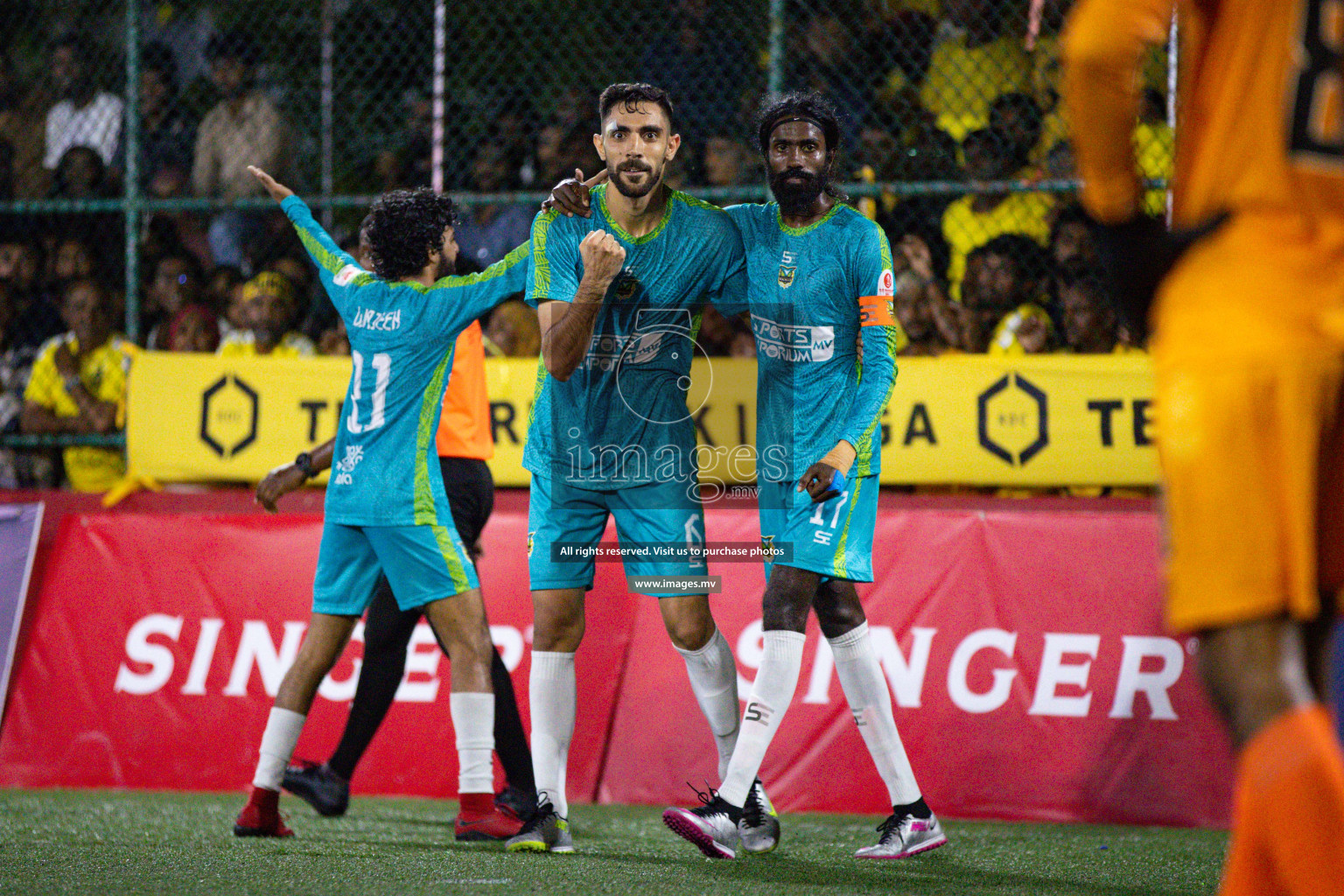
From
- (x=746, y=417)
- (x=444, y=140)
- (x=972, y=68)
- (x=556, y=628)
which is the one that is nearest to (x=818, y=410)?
(x=556, y=628)

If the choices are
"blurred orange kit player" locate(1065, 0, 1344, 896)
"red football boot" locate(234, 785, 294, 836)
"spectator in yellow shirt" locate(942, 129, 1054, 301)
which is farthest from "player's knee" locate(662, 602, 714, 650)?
"spectator in yellow shirt" locate(942, 129, 1054, 301)

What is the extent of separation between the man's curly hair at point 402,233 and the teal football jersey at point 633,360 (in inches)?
20.8

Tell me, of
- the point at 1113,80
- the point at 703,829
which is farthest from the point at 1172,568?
the point at 703,829

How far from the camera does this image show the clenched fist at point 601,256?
4109mm

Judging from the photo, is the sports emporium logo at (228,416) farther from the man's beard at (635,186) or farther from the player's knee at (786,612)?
the player's knee at (786,612)

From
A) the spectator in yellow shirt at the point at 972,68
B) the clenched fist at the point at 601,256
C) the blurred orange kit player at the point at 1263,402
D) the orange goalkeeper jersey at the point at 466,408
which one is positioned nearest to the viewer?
the blurred orange kit player at the point at 1263,402

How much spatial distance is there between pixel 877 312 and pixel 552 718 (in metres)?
1.60

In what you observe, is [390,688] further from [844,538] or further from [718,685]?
[844,538]

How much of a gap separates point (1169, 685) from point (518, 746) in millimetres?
2527

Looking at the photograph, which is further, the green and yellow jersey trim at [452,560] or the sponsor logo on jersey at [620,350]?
the green and yellow jersey trim at [452,560]

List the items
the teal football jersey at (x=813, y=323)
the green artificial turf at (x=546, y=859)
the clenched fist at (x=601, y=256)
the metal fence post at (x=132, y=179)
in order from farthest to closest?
the metal fence post at (x=132, y=179) < the teal football jersey at (x=813, y=323) < the clenched fist at (x=601, y=256) < the green artificial turf at (x=546, y=859)

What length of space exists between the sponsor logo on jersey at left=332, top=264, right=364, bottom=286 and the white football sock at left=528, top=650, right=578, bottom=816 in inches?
55.6

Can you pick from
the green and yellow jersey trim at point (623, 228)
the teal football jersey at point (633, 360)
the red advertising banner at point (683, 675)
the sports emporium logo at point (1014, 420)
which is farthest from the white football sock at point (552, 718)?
the sports emporium logo at point (1014, 420)

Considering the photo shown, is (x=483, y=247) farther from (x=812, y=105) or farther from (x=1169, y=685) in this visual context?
(x=1169, y=685)
